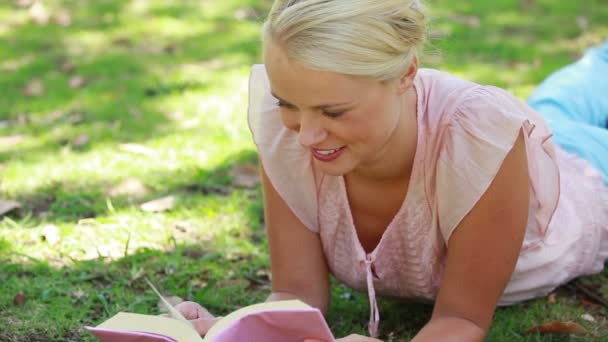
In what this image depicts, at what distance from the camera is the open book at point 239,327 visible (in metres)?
1.71

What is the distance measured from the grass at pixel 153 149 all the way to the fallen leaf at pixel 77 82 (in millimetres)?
13

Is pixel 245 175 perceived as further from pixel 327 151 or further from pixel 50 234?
pixel 327 151

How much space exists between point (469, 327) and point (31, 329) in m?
1.10

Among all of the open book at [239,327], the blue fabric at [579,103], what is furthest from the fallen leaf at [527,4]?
the open book at [239,327]

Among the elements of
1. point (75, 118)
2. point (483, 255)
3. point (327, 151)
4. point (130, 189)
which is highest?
point (327, 151)

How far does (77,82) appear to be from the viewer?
4.58 meters

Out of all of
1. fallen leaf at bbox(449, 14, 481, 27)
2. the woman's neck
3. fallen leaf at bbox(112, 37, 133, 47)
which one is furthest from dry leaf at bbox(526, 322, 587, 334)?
fallen leaf at bbox(112, 37, 133, 47)

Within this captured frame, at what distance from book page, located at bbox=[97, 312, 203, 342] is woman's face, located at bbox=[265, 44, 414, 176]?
0.46 meters

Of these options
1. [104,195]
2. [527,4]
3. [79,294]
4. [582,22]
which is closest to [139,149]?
[104,195]

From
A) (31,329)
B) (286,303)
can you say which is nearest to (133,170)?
(31,329)

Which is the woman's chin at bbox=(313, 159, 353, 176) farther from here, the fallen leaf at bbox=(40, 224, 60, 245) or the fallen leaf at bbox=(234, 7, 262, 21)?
the fallen leaf at bbox=(234, 7, 262, 21)

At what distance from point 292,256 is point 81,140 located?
171cm

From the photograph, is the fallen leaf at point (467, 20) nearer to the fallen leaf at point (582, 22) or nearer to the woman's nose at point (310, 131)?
the fallen leaf at point (582, 22)

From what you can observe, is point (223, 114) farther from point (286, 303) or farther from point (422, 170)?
point (286, 303)
